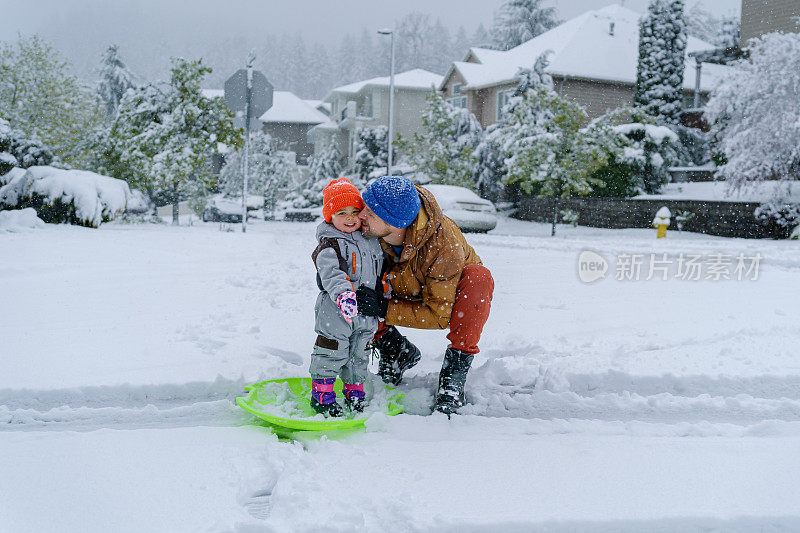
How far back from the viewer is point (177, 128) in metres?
15.1

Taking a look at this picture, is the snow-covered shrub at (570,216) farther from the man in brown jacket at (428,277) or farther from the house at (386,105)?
the man in brown jacket at (428,277)

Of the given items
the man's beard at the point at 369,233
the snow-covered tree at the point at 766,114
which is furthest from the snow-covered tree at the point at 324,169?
the man's beard at the point at 369,233

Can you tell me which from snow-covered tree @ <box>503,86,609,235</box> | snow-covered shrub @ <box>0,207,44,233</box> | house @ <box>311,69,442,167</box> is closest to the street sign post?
snow-covered shrub @ <box>0,207,44,233</box>

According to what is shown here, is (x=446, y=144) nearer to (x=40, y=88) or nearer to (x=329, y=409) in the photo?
(x=40, y=88)

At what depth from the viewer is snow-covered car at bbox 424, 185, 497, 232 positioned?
15477 millimetres

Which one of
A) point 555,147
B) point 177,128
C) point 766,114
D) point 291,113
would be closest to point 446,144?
point 555,147

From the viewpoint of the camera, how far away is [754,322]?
17.1 feet

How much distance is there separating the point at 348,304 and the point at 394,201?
57 cm

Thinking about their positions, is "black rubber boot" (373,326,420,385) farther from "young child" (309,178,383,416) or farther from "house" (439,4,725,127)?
"house" (439,4,725,127)

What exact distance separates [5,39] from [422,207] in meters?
26.8

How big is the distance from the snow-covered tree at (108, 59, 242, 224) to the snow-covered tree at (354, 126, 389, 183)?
1861cm

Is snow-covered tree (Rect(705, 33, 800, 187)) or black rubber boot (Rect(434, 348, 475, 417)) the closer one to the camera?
black rubber boot (Rect(434, 348, 475, 417))

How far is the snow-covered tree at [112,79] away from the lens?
41406 millimetres

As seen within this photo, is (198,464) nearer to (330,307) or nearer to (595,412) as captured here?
(330,307)
